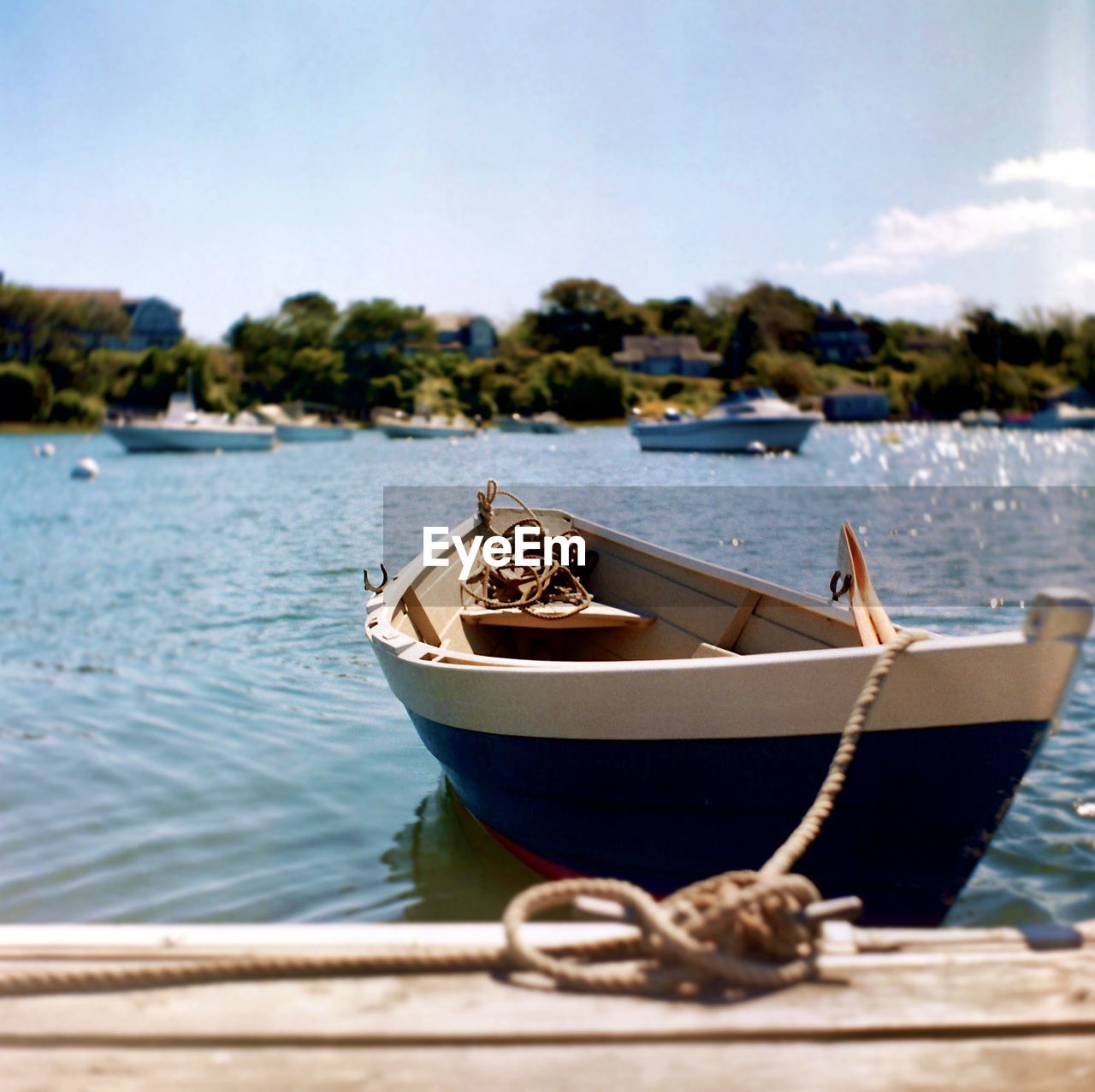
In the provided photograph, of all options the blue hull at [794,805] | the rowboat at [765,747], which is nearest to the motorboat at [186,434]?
the rowboat at [765,747]

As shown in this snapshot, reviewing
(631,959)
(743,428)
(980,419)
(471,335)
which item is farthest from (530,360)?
(631,959)

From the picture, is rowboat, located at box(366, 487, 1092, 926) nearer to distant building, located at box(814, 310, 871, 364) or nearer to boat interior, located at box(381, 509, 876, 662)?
boat interior, located at box(381, 509, 876, 662)

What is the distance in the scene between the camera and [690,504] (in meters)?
18.6

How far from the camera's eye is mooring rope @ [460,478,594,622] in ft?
→ 18.4

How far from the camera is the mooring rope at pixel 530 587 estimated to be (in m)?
5.60

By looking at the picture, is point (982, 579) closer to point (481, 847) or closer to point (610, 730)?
point (481, 847)

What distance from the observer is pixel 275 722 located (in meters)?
7.50

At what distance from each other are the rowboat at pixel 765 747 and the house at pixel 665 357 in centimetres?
9341

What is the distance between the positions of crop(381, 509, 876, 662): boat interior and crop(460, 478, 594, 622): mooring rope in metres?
0.05

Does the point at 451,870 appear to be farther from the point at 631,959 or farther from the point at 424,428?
the point at 424,428

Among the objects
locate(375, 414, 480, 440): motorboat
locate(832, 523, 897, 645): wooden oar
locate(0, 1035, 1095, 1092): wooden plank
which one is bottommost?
locate(0, 1035, 1095, 1092): wooden plank

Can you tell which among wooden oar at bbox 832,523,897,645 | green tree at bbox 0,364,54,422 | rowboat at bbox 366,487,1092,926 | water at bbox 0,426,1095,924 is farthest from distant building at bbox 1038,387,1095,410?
rowboat at bbox 366,487,1092,926

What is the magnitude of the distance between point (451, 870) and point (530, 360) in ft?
294

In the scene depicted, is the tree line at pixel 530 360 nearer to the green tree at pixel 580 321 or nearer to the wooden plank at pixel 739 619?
the green tree at pixel 580 321
